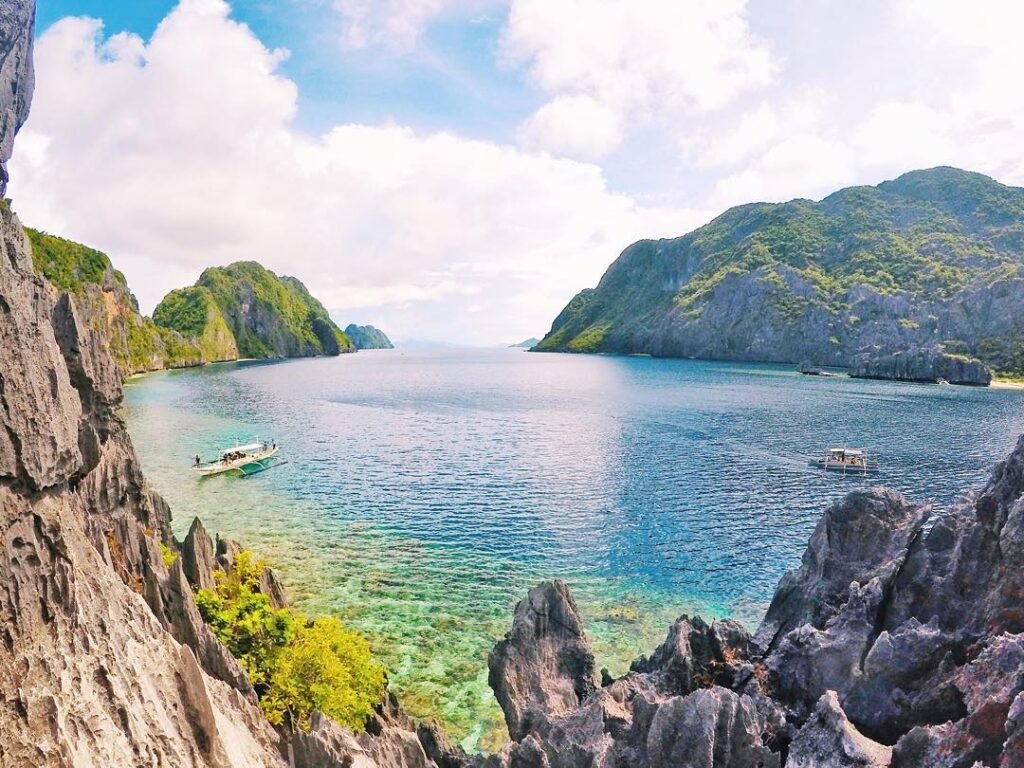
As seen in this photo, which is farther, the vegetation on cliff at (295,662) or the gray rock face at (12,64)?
the vegetation on cliff at (295,662)

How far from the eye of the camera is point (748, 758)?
16.3 m

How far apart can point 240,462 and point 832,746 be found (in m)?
73.2

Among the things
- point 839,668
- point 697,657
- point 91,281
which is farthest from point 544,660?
point 91,281

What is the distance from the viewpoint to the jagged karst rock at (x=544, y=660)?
24062 mm

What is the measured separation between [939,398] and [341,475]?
14001 centimetres

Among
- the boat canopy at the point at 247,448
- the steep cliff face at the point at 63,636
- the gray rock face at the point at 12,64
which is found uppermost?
the gray rock face at the point at 12,64

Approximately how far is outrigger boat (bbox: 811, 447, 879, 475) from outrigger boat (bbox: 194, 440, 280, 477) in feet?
245

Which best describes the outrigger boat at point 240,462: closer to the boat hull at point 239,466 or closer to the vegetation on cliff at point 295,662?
the boat hull at point 239,466

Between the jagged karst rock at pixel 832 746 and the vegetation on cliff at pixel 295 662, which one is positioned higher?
the jagged karst rock at pixel 832 746

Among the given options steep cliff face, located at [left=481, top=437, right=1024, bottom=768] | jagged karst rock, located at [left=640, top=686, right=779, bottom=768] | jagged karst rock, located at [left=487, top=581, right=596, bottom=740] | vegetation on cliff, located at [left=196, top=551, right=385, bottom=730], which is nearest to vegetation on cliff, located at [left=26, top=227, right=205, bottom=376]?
vegetation on cliff, located at [left=196, top=551, right=385, bottom=730]

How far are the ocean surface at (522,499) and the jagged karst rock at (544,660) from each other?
4.90 m

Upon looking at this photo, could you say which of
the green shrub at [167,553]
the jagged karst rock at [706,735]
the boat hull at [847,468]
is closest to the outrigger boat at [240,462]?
the green shrub at [167,553]

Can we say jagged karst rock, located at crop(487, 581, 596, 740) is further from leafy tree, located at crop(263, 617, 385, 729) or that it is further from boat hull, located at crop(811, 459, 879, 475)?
boat hull, located at crop(811, 459, 879, 475)

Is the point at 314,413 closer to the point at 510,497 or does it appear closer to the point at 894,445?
the point at 510,497
